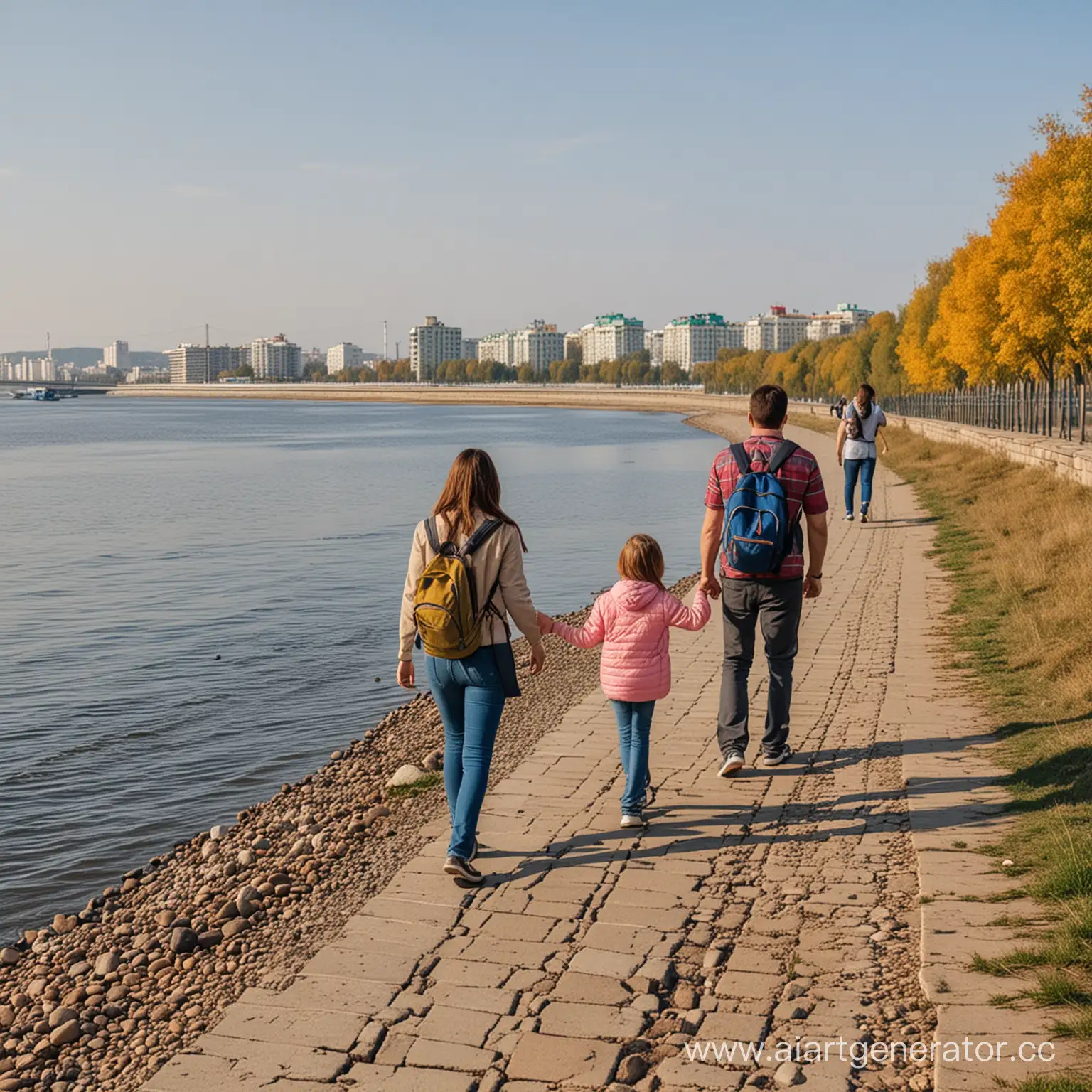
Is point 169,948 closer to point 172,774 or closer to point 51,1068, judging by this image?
point 51,1068

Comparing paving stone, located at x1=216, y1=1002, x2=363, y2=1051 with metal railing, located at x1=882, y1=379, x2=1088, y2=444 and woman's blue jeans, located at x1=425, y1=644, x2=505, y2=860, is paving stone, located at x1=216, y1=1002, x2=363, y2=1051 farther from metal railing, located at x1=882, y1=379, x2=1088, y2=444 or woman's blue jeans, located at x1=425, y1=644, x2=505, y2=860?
metal railing, located at x1=882, y1=379, x2=1088, y2=444

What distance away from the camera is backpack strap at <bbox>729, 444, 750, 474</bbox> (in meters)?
6.44

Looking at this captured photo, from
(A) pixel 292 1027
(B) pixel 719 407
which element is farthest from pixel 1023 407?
(B) pixel 719 407

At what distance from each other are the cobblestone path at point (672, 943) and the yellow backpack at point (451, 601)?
1080 millimetres

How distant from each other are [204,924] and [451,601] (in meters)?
2.14

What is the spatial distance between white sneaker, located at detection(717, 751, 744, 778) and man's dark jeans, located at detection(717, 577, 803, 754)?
4cm

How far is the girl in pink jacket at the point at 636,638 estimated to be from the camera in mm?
6043

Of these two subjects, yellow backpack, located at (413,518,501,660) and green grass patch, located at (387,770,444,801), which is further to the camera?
green grass patch, located at (387,770,444,801)

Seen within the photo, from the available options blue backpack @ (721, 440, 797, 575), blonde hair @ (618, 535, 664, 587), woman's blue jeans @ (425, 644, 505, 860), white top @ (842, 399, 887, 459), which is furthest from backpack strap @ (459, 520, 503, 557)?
white top @ (842, 399, 887, 459)

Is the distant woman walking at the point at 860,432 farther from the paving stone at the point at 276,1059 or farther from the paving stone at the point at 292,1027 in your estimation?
the paving stone at the point at 276,1059

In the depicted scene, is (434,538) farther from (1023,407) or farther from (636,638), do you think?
(1023,407)

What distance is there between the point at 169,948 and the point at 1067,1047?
386 centimetres

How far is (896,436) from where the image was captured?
44344mm

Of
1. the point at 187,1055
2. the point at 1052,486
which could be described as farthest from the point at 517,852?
the point at 1052,486
